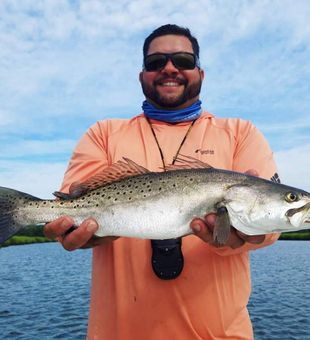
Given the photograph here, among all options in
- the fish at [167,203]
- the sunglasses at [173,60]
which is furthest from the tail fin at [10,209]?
the sunglasses at [173,60]

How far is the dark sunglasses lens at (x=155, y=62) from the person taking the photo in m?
5.17

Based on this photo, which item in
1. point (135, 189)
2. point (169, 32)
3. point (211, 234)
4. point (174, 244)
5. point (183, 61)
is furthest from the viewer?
point (169, 32)

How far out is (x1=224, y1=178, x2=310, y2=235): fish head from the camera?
4297mm

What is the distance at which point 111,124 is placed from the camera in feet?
17.2

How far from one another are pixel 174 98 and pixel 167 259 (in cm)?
194

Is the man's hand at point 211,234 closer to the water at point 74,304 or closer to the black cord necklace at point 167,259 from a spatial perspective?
the black cord necklace at point 167,259

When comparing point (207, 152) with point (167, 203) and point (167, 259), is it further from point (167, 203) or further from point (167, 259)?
point (167, 259)

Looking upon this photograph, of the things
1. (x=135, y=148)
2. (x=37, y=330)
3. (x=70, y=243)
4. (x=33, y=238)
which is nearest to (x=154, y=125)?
(x=135, y=148)

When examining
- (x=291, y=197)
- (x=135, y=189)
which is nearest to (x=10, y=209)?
(x=135, y=189)

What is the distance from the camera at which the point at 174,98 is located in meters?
5.12

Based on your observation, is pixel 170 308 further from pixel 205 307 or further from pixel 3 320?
pixel 3 320

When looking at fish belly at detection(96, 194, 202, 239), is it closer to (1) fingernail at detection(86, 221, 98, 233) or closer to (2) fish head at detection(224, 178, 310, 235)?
(1) fingernail at detection(86, 221, 98, 233)

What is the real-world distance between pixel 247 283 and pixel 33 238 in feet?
374

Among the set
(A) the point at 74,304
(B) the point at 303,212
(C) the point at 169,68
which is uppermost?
(C) the point at 169,68
